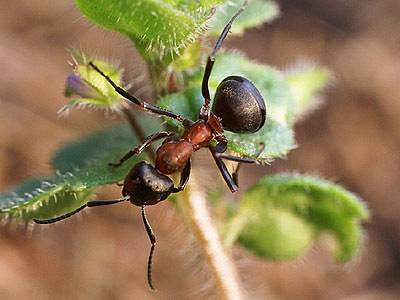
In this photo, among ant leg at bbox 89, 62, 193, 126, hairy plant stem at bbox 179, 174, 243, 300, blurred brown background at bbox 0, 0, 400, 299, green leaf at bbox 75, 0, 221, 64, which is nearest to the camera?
green leaf at bbox 75, 0, 221, 64

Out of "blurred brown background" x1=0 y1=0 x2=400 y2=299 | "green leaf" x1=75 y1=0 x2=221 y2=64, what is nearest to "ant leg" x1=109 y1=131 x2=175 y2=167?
"green leaf" x1=75 y1=0 x2=221 y2=64

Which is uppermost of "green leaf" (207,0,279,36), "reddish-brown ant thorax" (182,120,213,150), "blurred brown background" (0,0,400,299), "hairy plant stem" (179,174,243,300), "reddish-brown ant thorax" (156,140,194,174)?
"blurred brown background" (0,0,400,299)

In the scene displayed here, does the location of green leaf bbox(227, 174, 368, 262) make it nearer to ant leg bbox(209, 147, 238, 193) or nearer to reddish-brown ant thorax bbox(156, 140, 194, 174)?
ant leg bbox(209, 147, 238, 193)

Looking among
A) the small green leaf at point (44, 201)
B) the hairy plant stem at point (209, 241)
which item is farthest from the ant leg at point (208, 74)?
the small green leaf at point (44, 201)

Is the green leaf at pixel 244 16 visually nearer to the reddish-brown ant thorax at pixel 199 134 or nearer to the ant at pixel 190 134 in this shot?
the ant at pixel 190 134

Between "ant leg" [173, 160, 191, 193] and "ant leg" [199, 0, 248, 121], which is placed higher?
"ant leg" [199, 0, 248, 121]

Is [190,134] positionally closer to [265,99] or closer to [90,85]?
[265,99]

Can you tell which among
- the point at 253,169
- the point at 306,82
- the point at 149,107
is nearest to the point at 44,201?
the point at 149,107
